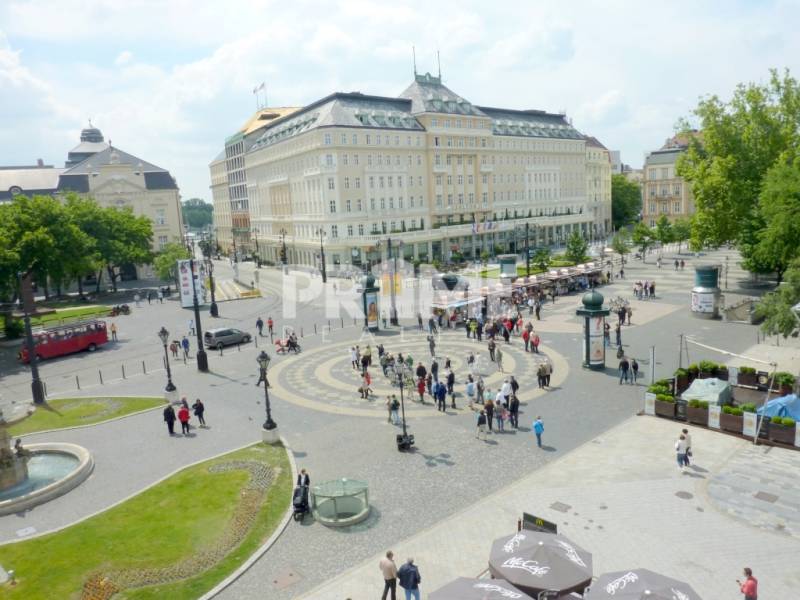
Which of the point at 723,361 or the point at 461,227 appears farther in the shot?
the point at 461,227

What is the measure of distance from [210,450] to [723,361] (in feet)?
78.3

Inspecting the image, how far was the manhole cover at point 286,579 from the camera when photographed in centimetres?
1291

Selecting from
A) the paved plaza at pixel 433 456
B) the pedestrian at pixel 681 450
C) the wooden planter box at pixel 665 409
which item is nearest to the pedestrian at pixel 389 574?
the paved plaza at pixel 433 456

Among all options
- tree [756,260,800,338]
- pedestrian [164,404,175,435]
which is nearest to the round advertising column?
tree [756,260,800,338]

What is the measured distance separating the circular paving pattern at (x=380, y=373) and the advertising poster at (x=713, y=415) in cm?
676

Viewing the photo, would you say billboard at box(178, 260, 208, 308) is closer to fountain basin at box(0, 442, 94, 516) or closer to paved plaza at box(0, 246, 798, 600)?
paved plaza at box(0, 246, 798, 600)

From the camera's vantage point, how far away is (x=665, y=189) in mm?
106438

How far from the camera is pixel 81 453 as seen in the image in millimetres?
20422

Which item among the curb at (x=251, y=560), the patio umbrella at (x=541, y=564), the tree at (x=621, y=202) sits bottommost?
the curb at (x=251, y=560)

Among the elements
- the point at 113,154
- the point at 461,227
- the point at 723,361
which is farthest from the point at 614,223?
the point at 723,361

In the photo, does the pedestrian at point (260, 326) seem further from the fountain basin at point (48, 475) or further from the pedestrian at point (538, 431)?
the pedestrian at point (538, 431)

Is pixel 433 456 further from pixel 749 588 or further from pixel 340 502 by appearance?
pixel 749 588

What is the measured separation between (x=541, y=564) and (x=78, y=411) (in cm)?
2276

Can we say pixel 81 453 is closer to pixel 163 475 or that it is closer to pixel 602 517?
pixel 163 475
